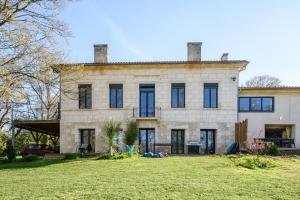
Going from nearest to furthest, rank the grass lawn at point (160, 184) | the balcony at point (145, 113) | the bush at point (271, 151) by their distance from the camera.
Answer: the grass lawn at point (160, 184) < the bush at point (271, 151) < the balcony at point (145, 113)

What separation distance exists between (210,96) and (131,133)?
18.9 feet

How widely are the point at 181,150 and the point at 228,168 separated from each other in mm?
10897

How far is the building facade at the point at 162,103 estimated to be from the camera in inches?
918

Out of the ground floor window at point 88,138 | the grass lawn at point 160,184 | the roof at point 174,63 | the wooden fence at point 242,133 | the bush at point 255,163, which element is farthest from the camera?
the ground floor window at point 88,138

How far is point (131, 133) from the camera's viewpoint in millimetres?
22781

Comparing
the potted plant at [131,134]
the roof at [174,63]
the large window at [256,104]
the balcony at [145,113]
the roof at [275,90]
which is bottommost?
the potted plant at [131,134]

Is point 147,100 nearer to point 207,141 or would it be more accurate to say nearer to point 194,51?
point 194,51

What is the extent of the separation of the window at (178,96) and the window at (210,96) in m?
1.52

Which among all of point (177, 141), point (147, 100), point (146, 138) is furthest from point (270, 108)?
point (146, 138)

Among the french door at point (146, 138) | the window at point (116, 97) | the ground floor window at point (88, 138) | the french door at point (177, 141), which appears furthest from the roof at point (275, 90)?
the ground floor window at point (88, 138)

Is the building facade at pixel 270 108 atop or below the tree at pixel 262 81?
below

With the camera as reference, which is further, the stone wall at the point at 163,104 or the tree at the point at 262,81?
the tree at the point at 262,81

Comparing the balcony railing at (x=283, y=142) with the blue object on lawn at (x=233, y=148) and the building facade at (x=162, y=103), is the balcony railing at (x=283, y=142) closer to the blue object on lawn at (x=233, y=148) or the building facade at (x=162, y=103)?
the building facade at (x=162, y=103)

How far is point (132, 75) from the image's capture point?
78.1 ft
